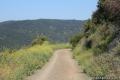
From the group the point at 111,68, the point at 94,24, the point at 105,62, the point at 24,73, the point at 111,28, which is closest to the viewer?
the point at 111,68

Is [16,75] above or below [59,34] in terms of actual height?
above

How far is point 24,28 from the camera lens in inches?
6580

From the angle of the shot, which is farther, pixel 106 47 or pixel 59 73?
pixel 106 47

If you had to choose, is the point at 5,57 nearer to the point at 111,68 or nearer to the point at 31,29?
the point at 111,68

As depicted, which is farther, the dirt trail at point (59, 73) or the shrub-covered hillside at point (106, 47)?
the dirt trail at point (59, 73)

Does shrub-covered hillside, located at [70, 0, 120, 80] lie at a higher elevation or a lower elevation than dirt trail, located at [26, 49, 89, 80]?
higher

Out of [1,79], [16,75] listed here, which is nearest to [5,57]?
[16,75]

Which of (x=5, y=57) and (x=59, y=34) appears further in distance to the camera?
(x=59, y=34)

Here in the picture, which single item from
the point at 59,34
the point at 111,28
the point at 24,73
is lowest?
the point at 59,34

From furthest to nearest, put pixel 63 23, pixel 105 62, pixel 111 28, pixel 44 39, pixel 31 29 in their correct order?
pixel 63 23
pixel 31 29
pixel 44 39
pixel 111 28
pixel 105 62

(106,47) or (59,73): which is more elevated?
(106,47)

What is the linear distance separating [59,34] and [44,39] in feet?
257

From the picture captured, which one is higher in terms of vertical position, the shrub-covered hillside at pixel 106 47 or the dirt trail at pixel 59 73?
the shrub-covered hillside at pixel 106 47

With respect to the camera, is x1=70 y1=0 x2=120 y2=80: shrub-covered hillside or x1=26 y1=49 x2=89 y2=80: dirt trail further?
x1=26 y1=49 x2=89 y2=80: dirt trail
